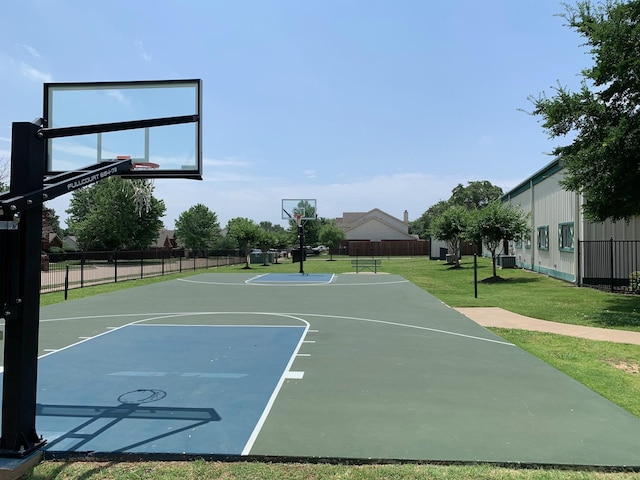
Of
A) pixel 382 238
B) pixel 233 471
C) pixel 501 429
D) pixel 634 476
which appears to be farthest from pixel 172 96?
pixel 382 238

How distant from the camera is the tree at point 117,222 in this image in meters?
56.5

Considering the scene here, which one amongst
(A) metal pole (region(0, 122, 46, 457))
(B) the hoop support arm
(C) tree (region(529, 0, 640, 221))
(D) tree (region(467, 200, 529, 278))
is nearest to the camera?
(B) the hoop support arm

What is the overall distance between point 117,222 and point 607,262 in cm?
5344

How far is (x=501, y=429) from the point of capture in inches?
183

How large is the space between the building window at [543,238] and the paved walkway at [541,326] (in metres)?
13.3

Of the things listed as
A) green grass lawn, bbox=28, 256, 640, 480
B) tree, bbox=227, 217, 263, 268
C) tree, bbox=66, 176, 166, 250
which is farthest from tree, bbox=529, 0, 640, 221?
tree, bbox=66, 176, 166, 250

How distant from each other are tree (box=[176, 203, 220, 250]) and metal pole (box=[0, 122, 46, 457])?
6636 centimetres

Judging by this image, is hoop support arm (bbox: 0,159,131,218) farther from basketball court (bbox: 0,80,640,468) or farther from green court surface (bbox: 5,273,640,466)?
green court surface (bbox: 5,273,640,466)

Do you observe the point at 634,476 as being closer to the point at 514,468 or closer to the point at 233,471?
the point at 514,468

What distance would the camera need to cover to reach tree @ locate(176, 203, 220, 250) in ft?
225

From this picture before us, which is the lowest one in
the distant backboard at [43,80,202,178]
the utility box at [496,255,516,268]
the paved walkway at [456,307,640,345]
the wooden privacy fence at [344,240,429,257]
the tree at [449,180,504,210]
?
the paved walkway at [456,307,640,345]

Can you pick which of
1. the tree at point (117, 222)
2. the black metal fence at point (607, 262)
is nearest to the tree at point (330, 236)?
the tree at point (117, 222)

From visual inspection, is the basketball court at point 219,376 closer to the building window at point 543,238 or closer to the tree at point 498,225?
the tree at point 498,225

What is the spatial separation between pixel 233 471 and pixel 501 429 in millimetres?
2772
